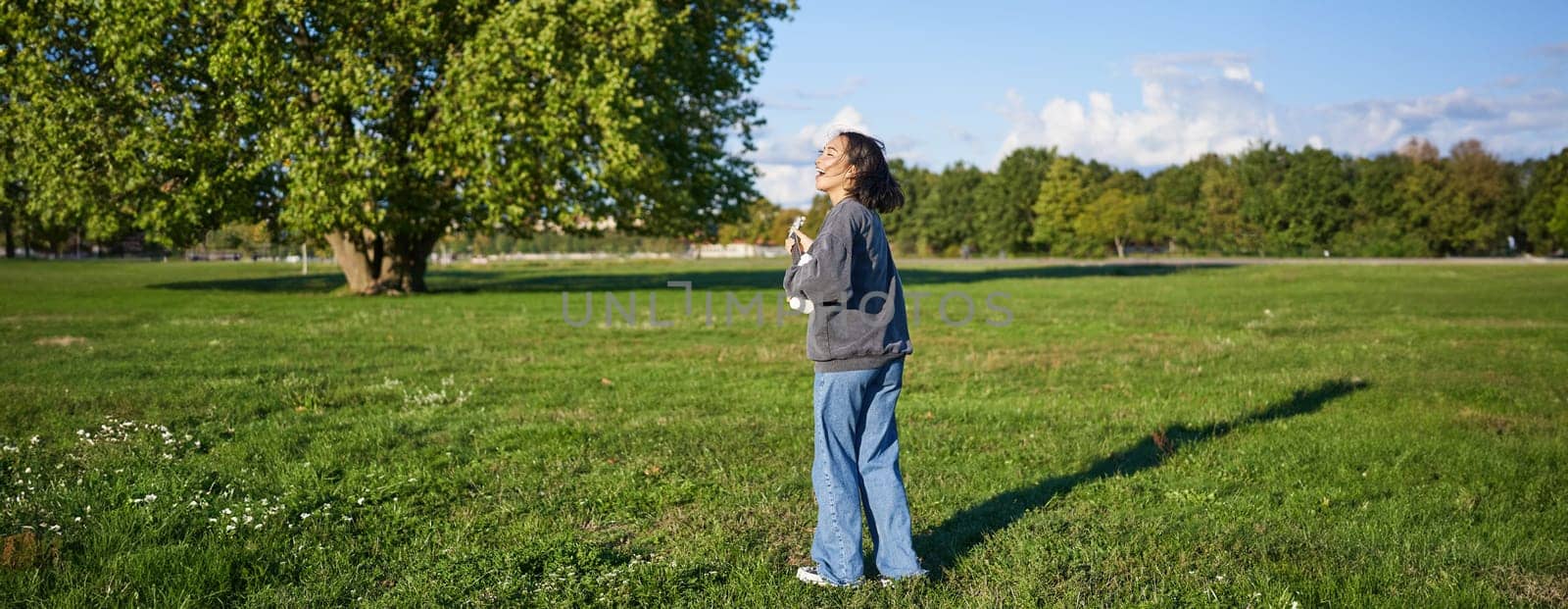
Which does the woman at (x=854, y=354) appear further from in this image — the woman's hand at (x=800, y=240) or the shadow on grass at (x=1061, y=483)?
the shadow on grass at (x=1061, y=483)

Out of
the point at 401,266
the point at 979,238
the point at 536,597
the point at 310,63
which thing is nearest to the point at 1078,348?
the point at 536,597

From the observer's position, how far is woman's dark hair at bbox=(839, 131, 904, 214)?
5035 mm

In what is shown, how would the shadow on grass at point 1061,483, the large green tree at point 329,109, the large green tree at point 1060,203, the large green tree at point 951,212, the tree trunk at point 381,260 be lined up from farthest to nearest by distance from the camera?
the large green tree at point 951,212 < the large green tree at point 1060,203 < the tree trunk at point 381,260 < the large green tree at point 329,109 < the shadow on grass at point 1061,483

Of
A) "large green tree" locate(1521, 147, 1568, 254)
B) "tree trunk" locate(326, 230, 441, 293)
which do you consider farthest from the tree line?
"tree trunk" locate(326, 230, 441, 293)

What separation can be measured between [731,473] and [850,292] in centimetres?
317

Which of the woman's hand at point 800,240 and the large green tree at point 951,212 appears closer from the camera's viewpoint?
the woman's hand at point 800,240

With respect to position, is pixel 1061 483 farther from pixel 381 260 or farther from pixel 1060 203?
pixel 1060 203

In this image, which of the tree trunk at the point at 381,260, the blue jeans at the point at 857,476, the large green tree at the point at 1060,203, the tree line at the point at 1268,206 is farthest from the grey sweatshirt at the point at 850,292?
the large green tree at the point at 1060,203

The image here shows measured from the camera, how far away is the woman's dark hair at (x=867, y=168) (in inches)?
198

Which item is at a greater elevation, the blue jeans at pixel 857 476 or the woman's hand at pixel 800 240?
the woman's hand at pixel 800 240

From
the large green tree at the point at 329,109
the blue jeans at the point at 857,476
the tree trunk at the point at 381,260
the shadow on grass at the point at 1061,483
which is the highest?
the large green tree at the point at 329,109

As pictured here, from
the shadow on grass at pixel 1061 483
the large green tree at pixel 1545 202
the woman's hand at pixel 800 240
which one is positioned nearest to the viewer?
the woman's hand at pixel 800 240

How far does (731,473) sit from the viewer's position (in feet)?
25.3

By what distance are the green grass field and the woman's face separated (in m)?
2.00
